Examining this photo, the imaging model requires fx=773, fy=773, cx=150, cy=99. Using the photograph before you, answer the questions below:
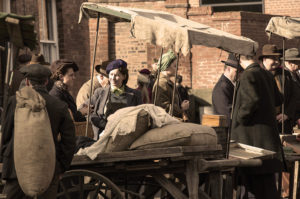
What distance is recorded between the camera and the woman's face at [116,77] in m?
8.80

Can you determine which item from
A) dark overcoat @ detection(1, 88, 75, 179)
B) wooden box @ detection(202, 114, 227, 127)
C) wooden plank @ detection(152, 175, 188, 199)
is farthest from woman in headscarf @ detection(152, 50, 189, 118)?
dark overcoat @ detection(1, 88, 75, 179)

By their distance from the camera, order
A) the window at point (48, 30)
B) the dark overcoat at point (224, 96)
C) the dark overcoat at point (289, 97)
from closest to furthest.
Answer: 1. the dark overcoat at point (224, 96)
2. the dark overcoat at point (289, 97)
3. the window at point (48, 30)

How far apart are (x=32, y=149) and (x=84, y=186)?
124 centimetres

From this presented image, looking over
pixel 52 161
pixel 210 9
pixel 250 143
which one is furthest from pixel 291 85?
pixel 210 9

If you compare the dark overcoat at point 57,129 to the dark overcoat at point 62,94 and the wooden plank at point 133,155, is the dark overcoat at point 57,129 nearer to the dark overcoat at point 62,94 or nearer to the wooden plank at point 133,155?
the wooden plank at point 133,155

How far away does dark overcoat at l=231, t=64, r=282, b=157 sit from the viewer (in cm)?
887

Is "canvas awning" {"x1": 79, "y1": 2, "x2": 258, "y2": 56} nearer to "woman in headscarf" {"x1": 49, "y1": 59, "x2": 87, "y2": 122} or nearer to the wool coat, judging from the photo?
"woman in headscarf" {"x1": 49, "y1": 59, "x2": 87, "y2": 122}

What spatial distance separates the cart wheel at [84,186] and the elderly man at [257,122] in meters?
1.94

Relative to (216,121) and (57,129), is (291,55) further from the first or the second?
(57,129)

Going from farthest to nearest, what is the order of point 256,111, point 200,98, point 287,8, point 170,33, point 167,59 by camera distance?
1. point 287,8
2. point 200,98
3. point 167,59
4. point 256,111
5. point 170,33

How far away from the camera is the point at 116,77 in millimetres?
8812

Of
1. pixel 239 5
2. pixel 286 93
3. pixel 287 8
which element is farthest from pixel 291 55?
pixel 239 5

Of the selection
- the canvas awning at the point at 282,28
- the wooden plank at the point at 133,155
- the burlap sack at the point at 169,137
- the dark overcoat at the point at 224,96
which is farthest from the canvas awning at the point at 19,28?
the canvas awning at the point at 282,28

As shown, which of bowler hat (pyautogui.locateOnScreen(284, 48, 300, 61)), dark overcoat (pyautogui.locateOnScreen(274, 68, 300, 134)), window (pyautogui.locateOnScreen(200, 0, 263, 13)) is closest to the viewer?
dark overcoat (pyautogui.locateOnScreen(274, 68, 300, 134))
